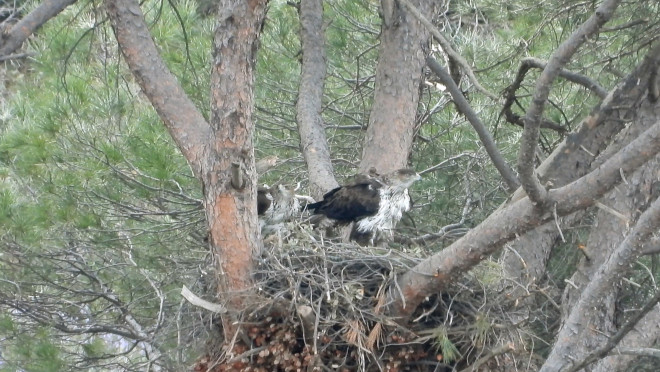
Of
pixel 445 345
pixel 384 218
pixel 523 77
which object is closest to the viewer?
pixel 445 345

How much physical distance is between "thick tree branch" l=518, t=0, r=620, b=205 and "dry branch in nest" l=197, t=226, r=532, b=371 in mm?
1290

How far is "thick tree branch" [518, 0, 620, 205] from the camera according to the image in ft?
11.6

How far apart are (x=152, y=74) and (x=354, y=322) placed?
157 cm

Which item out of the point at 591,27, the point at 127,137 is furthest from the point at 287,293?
the point at 127,137

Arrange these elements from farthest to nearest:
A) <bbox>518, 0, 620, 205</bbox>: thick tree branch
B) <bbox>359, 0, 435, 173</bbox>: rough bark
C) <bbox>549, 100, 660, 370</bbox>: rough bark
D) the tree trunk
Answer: <bbox>359, 0, 435, 173</bbox>: rough bark, <bbox>549, 100, 660, 370</bbox>: rough bark, the tree trunk, <bbox>518, 0, 620, 205</bbox>: thick tree branch

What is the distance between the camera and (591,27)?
3.60 metres

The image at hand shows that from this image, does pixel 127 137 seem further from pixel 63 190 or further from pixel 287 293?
pixel 287 293

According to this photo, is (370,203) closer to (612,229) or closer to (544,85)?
(612,229)

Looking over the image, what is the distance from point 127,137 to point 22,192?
3.58 ft

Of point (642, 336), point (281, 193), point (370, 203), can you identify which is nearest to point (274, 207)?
point (281, 193)

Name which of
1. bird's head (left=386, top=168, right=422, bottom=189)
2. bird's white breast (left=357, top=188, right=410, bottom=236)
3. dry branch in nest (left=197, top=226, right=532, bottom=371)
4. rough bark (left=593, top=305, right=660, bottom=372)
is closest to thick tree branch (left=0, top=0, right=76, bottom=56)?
dry branch in nest (left=197, top=226, right=532, bottom=371)

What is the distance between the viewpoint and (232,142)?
14.9 ft

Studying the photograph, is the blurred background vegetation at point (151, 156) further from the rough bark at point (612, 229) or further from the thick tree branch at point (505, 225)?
the thick tree branch at point (505, 225)

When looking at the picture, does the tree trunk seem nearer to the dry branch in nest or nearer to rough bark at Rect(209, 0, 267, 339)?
the dry branch in nest
